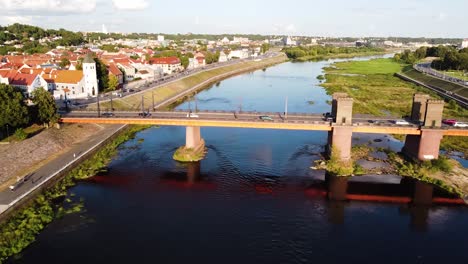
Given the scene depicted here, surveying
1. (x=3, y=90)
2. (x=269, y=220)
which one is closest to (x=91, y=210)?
(x=269, y=220)

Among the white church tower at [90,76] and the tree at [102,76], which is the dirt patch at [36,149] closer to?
→ the white church tower at [90,76]

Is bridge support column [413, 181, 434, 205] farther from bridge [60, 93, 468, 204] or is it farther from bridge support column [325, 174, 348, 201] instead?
bridge support column [325, 174, 348, 201]

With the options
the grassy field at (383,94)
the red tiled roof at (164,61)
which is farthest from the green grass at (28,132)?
the red tiled roof at (164,61)

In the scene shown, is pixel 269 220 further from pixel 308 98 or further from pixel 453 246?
pixel 308 98

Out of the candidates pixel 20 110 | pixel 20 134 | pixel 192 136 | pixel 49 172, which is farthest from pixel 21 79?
pixel 192 136

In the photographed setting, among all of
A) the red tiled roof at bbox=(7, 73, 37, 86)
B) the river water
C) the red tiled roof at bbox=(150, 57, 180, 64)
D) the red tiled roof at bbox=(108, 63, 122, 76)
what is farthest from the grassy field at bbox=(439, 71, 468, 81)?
the red tiled roof at bbox=(7, 73, 37, 86)

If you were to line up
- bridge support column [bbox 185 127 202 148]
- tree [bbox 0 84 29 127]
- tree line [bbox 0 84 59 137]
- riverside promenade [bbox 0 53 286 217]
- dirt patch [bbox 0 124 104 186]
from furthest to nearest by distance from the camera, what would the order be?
1. bridge support column [bbox 185 127 202 148]
2. tree line [bbox 0 84 59 137]
3. tree [bbox 0 84 29 127]
4. dirt patch [bbox 0 124 104 186]
5. riverside promenade [bbox 0 53 286 217]

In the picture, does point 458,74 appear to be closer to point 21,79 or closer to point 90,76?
point 90,76

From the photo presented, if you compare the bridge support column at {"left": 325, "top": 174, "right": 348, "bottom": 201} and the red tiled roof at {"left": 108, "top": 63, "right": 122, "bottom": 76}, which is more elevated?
the red tiled roof at {"left": 108, "top": 63, "right": 122, "bottom": 76}
